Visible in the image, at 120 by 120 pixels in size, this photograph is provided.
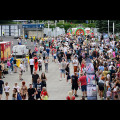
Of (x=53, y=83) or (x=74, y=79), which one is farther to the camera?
(x=53, y=83)

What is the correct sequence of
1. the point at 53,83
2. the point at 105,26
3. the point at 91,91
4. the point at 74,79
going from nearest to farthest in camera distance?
the point at 91,91, the point at 74,79, the point at 53,83, the point at 105,26

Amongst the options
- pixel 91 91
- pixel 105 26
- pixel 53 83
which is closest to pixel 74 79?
pixel 91 91

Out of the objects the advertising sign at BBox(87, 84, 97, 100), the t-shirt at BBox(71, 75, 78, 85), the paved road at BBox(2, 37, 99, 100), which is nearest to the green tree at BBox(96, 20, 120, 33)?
the paved road at BBox(2, 37, 99, 100)

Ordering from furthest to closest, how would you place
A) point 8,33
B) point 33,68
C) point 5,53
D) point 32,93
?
point 8,33, point 5,53, point 33,68, point 32,93

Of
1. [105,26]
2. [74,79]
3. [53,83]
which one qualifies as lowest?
[53,83]

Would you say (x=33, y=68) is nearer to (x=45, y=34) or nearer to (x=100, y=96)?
(x=100, y=96)

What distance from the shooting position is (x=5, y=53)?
35.3m

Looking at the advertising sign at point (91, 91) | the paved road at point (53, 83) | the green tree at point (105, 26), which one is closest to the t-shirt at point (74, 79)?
the paved road at point (53, 83)

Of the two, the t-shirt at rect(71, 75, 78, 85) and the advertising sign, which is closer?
the advertising sign

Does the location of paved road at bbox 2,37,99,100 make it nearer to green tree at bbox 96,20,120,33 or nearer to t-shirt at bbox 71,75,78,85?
t-shirt at bbox 71,75,78,85

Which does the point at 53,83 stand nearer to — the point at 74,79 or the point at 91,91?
the point at 74,79

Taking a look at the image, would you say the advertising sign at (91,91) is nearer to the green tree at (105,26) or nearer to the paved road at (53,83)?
the paved road at (53,83)
